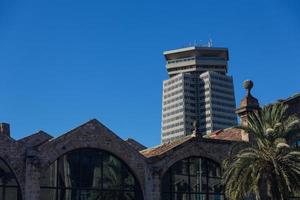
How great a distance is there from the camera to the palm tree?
1314 inches

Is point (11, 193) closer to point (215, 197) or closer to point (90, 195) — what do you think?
point (90, 195)

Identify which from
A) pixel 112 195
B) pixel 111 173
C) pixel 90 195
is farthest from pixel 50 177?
pixel 112 195

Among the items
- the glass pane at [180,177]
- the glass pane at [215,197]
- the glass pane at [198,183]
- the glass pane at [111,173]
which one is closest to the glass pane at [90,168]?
the glass pane at [111,173]

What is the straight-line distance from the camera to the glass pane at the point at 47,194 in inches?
1299

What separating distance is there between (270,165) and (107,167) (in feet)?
35.3

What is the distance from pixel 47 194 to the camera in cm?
3319

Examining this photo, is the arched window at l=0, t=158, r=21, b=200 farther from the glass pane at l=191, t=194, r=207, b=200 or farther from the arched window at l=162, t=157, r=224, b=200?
the glass pane at l=191, t=194, r=207, b=200

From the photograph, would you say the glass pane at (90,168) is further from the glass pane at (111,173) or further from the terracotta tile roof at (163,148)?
the terracotta tile roof at (163,148)

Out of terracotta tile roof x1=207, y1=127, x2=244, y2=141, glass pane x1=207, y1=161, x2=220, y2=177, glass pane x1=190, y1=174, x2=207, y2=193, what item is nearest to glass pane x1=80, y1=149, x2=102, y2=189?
glass pane x1=190, y1=174, x2=207, y2=193

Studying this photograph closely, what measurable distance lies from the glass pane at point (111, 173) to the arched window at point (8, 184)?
18.7ft

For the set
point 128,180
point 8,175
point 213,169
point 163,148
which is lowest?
point 128,180

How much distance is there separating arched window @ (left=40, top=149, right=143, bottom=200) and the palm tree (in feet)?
22.7

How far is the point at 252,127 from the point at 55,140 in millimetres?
13225

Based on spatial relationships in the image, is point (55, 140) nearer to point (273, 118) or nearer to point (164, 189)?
point (164, 189)
